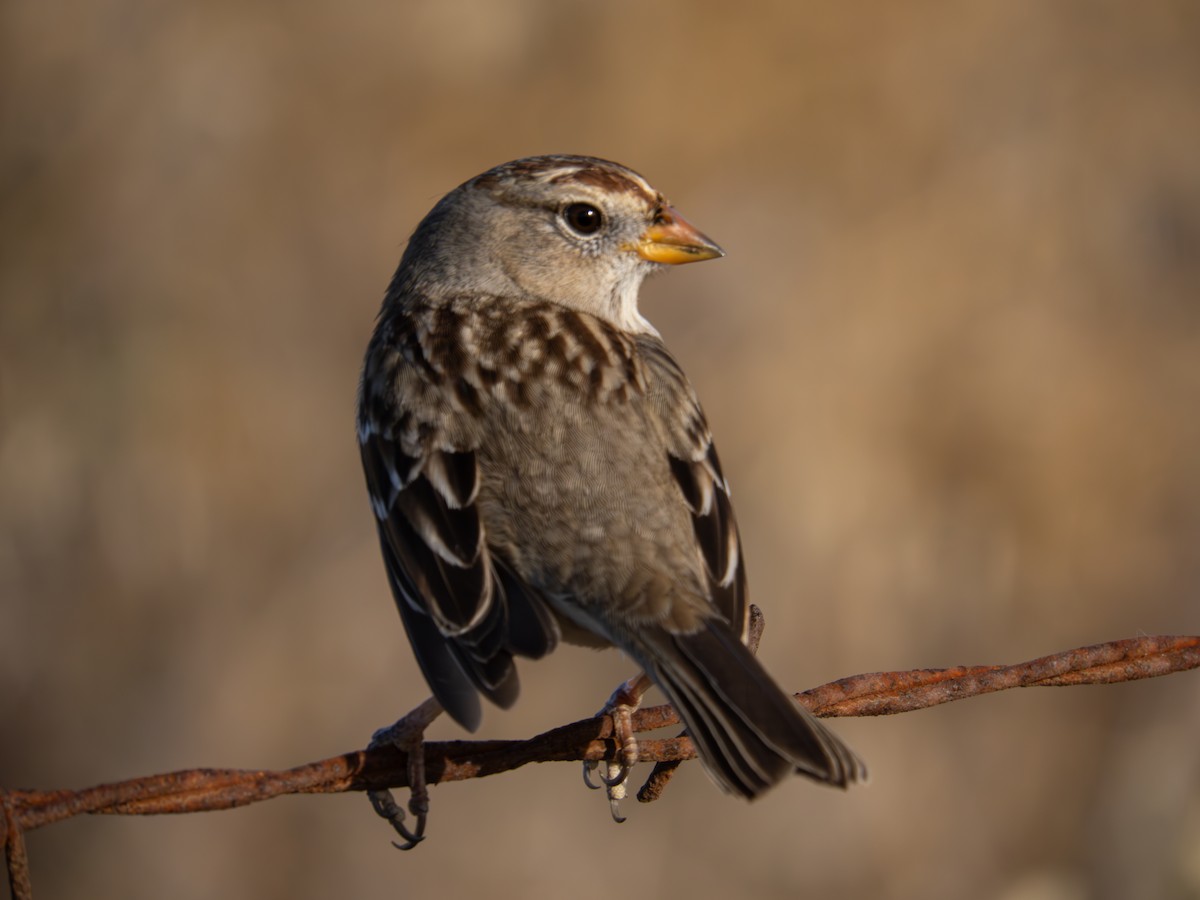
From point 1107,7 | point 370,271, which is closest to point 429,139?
point 370,271

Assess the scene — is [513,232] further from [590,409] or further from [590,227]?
[590,409]

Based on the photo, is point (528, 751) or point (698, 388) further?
point (698, 388)

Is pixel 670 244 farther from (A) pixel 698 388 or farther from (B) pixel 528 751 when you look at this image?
(A) pixel 698 388

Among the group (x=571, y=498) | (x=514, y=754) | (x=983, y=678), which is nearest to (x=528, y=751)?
(x=514, y=754)

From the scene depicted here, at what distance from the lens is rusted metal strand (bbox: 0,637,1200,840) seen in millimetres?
2650

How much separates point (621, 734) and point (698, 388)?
16.2 ft

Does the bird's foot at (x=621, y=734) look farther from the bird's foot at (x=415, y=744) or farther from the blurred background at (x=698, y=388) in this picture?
the blurred background at (x=698, y=388)

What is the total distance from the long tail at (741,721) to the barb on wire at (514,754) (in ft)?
0.26

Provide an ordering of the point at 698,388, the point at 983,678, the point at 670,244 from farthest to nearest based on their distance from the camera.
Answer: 1. the point at 698,388
2. the point at 670,244
3. the point at 983,678

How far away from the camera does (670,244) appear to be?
15.6 feet

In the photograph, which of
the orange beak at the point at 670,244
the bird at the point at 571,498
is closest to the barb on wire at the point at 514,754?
the bird at the point at 571,498

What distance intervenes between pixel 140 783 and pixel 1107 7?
28.8 feet

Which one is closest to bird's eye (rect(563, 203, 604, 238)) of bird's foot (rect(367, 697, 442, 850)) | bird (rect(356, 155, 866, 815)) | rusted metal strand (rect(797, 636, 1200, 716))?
bird (rect(356, 155, 866, 815))

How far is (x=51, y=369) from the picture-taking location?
26.7 feet
